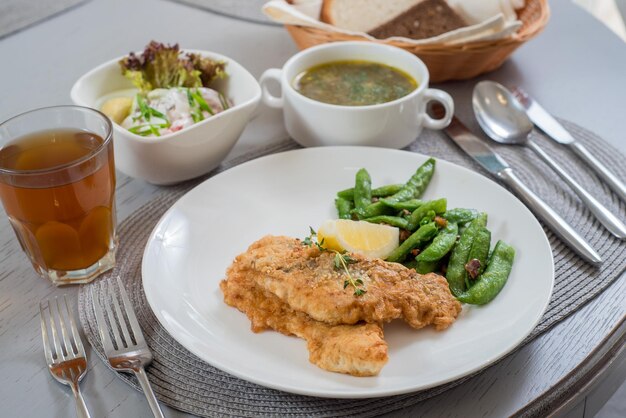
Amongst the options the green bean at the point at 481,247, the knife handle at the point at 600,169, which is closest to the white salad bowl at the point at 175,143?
the green bean at the point at 481,247

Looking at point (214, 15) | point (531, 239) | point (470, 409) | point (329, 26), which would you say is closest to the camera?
point (470, 409)

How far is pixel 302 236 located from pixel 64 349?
826 millimetres

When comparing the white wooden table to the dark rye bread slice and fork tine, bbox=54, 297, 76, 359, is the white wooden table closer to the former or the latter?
fork tine, bbox=54, 297, 76, 359

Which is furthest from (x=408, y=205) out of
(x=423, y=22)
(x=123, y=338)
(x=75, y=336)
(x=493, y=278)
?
(x=423, y=22)

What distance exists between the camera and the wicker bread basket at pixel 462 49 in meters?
2.94

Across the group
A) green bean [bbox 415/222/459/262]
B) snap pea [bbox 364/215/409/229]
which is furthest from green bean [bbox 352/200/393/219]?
green bean [bbox 415/222/459/262]

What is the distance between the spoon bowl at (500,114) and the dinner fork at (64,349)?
5.94 ft

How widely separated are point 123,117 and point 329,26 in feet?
3.48

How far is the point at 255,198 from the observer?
7.87 feet

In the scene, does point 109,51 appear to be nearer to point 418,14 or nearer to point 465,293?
point 418,14

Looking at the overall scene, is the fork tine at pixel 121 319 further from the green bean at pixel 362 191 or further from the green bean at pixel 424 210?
the green bean at pixel 424 210

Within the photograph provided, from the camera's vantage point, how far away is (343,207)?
2.34 meters

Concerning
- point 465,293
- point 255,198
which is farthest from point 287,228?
point 465,293

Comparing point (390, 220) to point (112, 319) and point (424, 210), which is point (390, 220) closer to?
point (424, 210)
